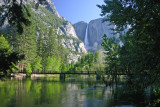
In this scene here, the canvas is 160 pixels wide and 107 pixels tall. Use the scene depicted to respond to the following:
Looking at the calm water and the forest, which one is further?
the calm water

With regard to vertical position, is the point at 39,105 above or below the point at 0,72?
below

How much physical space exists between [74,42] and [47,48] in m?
121

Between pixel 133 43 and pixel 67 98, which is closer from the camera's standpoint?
pixel 133 43

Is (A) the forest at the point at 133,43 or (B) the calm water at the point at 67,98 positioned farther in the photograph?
(B) the calm water at the point at 67,98

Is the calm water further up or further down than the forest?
further down

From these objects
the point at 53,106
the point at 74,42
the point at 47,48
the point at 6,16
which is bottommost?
the point at 53,106

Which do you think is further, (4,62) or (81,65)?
(81,65)

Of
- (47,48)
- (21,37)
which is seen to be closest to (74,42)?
(47,48)

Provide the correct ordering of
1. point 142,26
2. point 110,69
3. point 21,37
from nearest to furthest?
point 142,26 < point 110,69 < point 21,37

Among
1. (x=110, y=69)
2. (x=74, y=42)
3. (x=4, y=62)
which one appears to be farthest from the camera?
(x=74, y=42)

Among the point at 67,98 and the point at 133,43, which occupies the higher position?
the point at 133,43

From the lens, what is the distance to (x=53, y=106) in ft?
44.0

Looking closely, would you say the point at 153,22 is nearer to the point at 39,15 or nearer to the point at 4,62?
the point at 4,62

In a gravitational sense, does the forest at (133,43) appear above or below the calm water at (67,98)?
above
